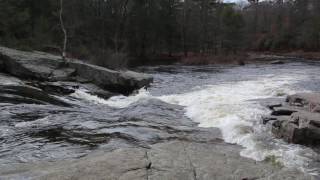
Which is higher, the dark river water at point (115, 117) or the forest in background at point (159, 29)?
the forest in background at point (159, 29)

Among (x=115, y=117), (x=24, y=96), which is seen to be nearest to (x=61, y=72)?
(x=24, y=96)

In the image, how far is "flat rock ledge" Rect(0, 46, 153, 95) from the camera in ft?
68.8

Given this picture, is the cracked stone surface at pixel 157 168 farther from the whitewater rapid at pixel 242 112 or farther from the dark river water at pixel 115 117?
the whitewater rapid at pixel 242 112

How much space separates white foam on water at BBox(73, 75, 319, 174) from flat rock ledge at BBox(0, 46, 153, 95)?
39.3 inches

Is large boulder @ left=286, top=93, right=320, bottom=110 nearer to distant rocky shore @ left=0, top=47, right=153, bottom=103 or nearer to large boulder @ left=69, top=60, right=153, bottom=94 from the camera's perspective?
distant rocky shore @ left=0, top=47, right=153, bottom=103

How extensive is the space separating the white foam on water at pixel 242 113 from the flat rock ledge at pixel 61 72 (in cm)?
100

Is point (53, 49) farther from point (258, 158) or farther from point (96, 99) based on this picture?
point (258, 158)

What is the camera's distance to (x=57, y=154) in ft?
31.9

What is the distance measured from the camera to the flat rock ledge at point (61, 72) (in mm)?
20969

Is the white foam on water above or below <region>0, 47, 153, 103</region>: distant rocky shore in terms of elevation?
below

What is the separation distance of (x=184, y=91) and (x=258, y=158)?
44.1 feet

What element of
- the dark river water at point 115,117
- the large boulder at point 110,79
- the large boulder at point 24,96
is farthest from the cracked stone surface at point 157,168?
the large boulder at point 110,79

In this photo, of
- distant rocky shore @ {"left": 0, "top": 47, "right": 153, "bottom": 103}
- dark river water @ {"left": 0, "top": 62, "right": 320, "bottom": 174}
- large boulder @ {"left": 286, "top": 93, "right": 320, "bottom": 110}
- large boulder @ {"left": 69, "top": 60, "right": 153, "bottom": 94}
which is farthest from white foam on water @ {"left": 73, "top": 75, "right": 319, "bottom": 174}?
large boulder @ {"left": 286, "top": 93, "right": 320, "bottom": 110}

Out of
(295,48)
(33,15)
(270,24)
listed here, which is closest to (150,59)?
(33,15)
